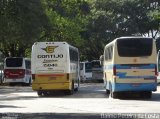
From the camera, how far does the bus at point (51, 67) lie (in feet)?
96.3

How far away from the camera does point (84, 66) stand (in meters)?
58.7

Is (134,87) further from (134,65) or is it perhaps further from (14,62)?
(14,62)

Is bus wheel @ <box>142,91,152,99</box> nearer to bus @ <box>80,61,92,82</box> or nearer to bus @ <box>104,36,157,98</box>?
bus @ <box>104,36,157,98</box>

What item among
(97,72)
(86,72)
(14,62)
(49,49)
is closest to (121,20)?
(86,72)

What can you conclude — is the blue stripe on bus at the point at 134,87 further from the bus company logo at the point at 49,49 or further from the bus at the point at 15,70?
the bus at the point at 15,70

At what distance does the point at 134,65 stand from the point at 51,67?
607 centimetres

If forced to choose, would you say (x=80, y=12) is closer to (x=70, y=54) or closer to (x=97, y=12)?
(x=97, y=12)

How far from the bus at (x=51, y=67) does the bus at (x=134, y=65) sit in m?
4.63

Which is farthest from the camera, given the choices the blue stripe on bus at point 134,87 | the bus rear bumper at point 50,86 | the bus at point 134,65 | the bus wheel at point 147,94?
the bus rear bumper at point 50,86

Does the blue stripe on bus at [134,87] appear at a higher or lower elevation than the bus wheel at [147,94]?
higher

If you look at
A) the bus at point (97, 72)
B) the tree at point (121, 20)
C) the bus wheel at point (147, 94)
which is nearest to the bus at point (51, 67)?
the bus wheel at point (147, 94)

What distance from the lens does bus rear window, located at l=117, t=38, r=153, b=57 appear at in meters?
25.4

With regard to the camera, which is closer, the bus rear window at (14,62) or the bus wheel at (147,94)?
the bus wheel at (147,94)

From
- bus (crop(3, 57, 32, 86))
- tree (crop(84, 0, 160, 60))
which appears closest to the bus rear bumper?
bus (crop(3, 57, 32, 86))
